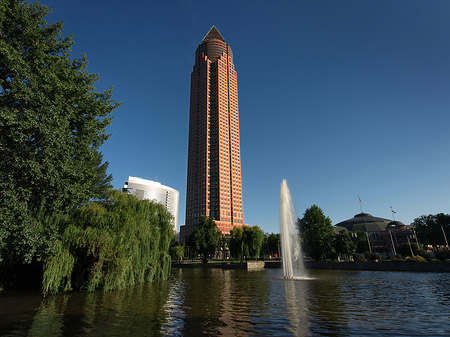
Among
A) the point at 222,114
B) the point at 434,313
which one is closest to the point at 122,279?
the point at 434,313

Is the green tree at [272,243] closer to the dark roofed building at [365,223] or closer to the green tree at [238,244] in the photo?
the green tree at [238,244]

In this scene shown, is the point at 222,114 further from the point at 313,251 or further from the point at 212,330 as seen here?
the point at 212,330

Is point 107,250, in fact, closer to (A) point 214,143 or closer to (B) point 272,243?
(B) point 272,243

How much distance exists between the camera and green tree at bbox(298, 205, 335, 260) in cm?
5653

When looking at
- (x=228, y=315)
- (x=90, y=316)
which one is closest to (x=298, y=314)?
(x=228, y=315)

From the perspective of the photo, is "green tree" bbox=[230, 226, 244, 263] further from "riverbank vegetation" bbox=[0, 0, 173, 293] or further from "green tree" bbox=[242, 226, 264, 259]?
"riverbank vegetation" bbox=[0, 0, 173, 293]

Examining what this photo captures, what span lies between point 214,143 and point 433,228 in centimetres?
11067

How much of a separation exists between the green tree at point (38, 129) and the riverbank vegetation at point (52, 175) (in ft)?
0.20

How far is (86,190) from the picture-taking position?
19.2m

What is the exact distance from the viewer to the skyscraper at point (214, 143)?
140 m

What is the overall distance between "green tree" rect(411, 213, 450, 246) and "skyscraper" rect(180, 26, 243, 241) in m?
84.5

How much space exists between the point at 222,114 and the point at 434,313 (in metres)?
151

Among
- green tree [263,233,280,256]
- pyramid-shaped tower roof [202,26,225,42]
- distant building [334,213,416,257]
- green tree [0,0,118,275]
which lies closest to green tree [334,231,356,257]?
green tree [263,233,280,256]

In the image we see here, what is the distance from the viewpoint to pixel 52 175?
15875 mm
